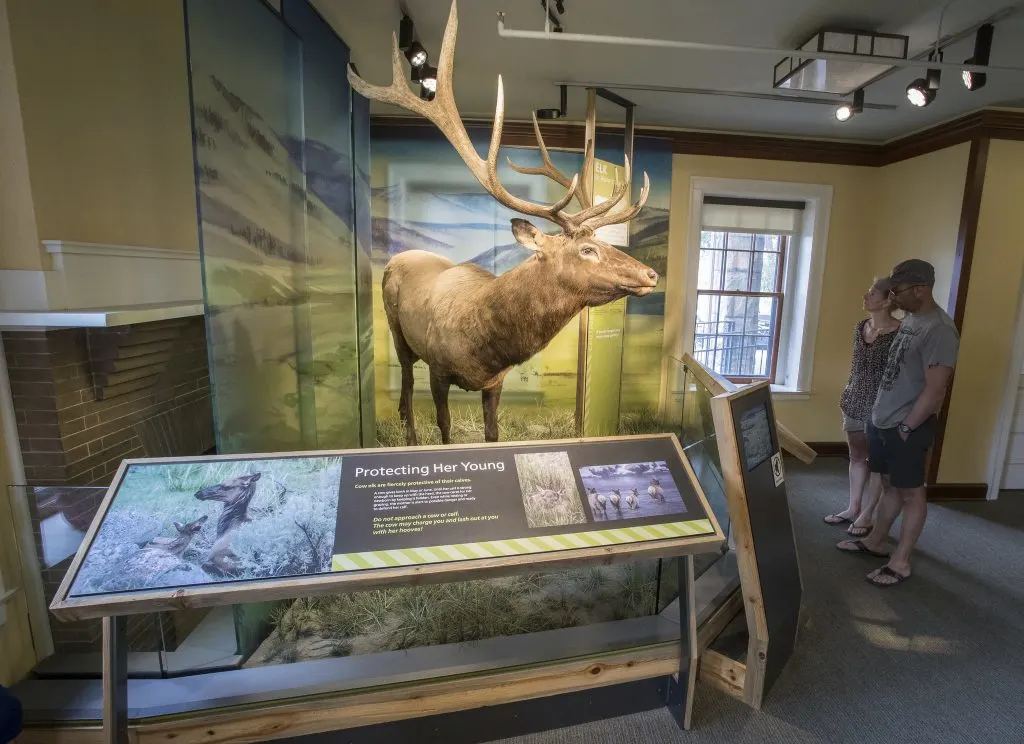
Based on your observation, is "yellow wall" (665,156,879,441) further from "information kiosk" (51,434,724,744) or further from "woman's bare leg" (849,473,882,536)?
"information kiosk" (51,434,724,744)

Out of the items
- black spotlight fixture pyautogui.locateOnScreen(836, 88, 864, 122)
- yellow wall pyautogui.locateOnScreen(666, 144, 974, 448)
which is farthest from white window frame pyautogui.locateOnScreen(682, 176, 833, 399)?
black spotlight fixture pyautogui.locateOnScreen(836, 88, 864, 122)

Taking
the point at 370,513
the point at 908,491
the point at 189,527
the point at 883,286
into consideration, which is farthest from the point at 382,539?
the point at 883,286

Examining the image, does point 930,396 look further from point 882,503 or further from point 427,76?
point 427,76

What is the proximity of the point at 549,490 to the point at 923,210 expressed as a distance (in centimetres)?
427

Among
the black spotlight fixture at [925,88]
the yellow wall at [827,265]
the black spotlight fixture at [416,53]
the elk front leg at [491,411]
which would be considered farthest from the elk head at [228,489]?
the yellow wall at [827,265]

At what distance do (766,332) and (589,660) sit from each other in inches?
157

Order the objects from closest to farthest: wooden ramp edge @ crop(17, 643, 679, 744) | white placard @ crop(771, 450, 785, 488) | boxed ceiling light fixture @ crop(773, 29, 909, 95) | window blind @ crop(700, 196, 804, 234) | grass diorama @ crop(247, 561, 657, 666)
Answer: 1. wooden ramp edge @ crop(17, 643, 679, 744)
2. grass diorama @ crop(247, 561, 657, 666)
3. white placard @ crop(771, 450, 785, 488)
4. boxed ceiling light fixture @ crop(773, 29, 909, 95)
5. window blind @ crop(700, 196, 804, 234)

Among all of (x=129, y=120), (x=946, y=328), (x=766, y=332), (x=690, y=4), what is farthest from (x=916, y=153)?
(x=129, y=120)

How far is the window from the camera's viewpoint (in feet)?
14.4

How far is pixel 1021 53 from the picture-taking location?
2.60 m

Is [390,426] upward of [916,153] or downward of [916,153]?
downward

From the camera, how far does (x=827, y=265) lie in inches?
174

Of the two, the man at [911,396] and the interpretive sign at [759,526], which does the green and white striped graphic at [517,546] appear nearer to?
the interpretive sign at [759,526]

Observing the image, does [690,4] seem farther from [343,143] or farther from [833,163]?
[833,163]
